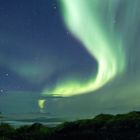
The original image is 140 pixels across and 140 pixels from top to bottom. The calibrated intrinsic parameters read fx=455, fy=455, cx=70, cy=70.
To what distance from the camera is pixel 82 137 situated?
95312 mm

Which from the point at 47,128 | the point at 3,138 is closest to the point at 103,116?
the point at 47,128

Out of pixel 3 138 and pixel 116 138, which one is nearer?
pixel 116 138

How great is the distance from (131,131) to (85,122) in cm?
1507

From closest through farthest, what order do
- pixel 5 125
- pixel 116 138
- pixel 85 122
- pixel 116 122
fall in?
pixel 116 138 < pixel 116 122 < pixel 85 122 < pixel 5 125

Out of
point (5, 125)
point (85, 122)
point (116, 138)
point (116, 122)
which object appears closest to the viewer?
point (116, 138)

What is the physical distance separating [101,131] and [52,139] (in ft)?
38.4

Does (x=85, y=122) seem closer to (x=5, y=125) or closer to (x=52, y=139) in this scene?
(x=52, y=139)

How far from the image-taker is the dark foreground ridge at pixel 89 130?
294 ft

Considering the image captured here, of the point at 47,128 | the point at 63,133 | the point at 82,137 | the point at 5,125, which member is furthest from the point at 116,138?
the point at 5,125

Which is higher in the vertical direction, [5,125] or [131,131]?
[5,125]

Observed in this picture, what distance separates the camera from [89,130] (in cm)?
9762

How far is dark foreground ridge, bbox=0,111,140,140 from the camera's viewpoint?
8950 cm

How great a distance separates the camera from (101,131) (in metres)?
94.4

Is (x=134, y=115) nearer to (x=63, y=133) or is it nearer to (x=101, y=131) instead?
(x=101, y=131)
